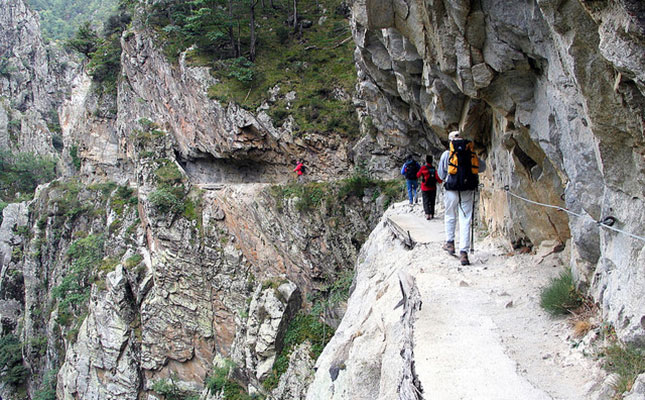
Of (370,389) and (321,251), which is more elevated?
(370,389)

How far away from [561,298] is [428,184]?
6256 millimetres

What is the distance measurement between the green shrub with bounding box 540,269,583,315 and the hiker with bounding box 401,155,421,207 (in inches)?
337

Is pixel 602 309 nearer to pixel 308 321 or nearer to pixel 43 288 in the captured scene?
pixel 308 321

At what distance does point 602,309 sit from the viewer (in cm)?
347

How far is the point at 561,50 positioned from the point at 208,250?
17552 millimetres

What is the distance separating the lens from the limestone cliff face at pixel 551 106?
2893 mm

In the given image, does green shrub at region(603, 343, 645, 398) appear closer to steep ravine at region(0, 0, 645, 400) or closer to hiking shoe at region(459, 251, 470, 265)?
steep ravine at region(0, 0, 645, 400)

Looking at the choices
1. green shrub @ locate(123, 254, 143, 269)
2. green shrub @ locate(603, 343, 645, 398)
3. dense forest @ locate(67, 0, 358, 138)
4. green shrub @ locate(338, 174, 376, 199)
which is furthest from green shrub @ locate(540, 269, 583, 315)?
green shrub @ locate(123, 254, 143, 269)

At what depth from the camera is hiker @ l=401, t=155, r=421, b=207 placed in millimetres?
12523

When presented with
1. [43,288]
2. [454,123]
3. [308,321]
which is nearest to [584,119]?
[454,123]

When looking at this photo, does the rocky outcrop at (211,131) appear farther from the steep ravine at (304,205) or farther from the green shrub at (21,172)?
the green shrub at (21,172)

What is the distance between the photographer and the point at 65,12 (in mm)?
75688

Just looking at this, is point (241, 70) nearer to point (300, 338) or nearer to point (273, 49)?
point (273, 49)

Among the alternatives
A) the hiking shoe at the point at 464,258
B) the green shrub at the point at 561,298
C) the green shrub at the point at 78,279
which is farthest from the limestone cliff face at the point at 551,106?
the green shrub at the point at 78,279
